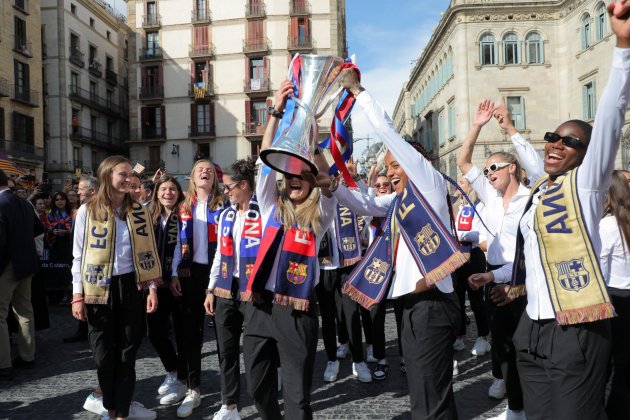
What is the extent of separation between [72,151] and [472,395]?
125 ft

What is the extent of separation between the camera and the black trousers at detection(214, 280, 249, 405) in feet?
13.3

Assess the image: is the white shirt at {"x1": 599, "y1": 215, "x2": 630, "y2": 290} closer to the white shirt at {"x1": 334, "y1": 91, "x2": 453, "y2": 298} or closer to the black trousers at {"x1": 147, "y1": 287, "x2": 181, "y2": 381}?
the white shirt at {"x1": 334, "y1": 91, "x2": 453, "y2": 298}

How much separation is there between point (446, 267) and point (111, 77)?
45567 mm

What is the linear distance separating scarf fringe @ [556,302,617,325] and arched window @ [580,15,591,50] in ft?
102

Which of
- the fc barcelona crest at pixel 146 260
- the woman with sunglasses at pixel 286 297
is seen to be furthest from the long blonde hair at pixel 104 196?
the woman with sunglasses at pixel 286 297

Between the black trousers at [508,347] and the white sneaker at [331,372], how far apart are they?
5.47ft

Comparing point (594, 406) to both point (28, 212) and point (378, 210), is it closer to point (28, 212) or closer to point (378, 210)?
point (378, 210)

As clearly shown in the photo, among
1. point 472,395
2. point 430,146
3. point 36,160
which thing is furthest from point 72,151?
point 472,395

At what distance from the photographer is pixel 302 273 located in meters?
3.15

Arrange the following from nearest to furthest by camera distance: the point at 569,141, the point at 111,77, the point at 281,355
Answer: the point at 569,141 → the point at 281,355 → the point at 111,77

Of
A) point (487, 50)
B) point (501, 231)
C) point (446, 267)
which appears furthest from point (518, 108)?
point (446, 267)

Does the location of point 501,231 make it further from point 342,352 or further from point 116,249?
point 116,249

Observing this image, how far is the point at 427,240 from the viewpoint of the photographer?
290 cm

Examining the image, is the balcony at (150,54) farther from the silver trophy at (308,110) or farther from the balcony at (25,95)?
the silver trophy at (308,110)
